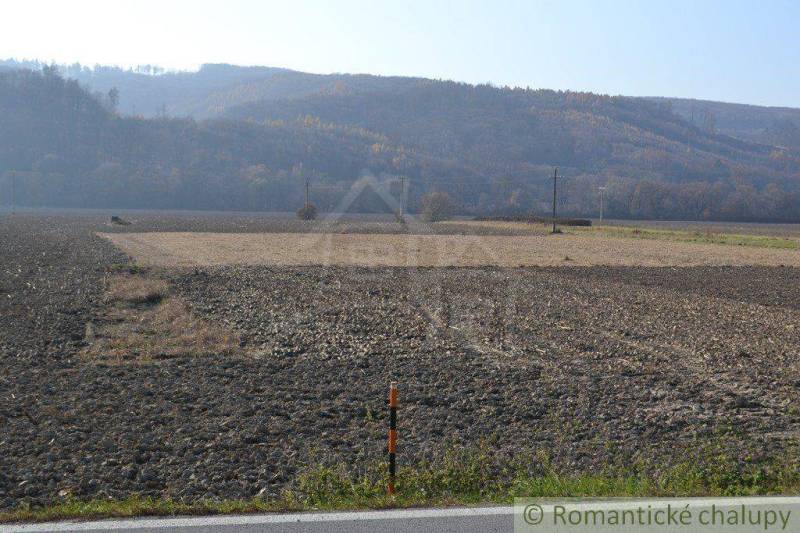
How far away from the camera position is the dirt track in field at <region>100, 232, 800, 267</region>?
38281 millimetres

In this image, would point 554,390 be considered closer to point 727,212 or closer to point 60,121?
point 727,212

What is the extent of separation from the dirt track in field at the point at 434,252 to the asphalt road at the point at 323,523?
2829cm

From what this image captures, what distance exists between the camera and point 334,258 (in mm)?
40375

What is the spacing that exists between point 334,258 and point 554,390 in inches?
1150

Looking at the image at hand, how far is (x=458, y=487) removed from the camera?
740 centimetres

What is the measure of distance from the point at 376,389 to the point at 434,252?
109 feet

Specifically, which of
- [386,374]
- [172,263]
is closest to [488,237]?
[172,263]

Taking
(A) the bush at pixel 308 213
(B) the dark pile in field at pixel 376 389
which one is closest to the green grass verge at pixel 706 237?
(A) the bush at pixel 308 213

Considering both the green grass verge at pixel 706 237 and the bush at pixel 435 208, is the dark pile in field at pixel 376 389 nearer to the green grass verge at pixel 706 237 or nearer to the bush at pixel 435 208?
the green grass verge at pixel 706 237

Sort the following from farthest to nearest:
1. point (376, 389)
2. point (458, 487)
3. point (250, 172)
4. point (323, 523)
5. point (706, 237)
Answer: point (250, 172) → point (706, 237) → point (376, 389) → point (458, 487) → point (323, 523)
